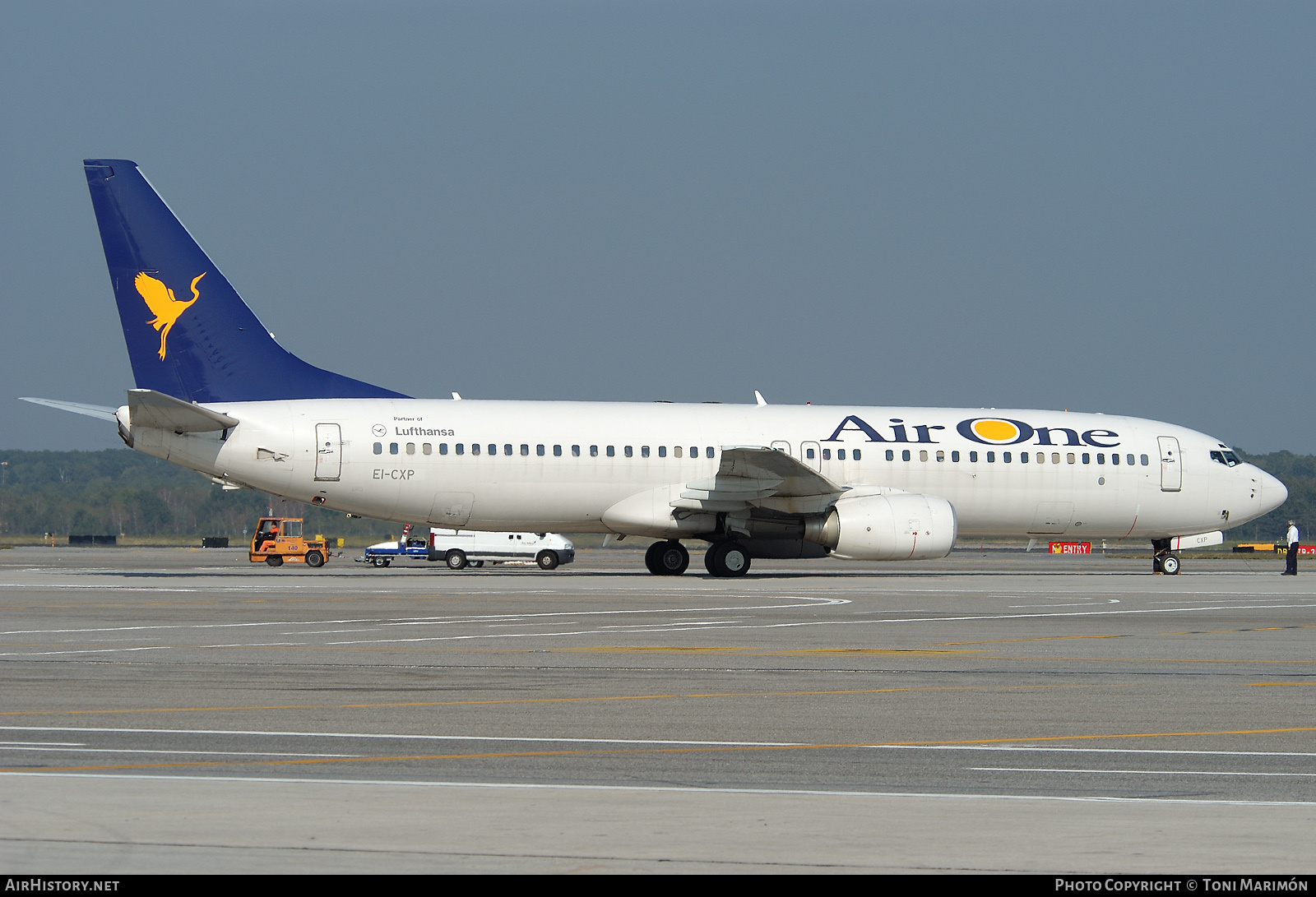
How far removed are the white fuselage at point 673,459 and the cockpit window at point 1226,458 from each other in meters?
0.15

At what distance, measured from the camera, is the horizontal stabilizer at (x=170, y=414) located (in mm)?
30250

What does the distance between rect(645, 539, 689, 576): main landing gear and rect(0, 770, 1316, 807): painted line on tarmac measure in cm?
2791

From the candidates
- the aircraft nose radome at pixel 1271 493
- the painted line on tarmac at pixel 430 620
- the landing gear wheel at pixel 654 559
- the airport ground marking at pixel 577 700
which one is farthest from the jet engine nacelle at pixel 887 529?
the airport ground marking at pixel 577 700

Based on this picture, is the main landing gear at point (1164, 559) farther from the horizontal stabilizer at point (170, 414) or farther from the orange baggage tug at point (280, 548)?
the orange baggage tug at point (280, 548)

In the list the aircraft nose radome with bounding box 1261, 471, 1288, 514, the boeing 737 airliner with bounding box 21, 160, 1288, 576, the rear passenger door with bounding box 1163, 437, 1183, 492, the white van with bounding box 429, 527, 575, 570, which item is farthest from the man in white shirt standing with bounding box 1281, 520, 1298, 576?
the white van with bounding box 429, 527, 575, 570

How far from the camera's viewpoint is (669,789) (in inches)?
320

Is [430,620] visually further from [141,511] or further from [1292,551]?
[141,511]

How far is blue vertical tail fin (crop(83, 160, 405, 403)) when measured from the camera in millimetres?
32000

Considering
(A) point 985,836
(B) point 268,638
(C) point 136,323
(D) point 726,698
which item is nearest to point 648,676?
(D) point 726,698

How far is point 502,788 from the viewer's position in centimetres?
804

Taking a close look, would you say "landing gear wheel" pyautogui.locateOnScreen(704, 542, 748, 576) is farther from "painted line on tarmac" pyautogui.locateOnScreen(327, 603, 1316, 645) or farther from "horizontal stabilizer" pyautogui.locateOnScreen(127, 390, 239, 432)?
"horizontal stabilizer" pyautogui.locateOnScreen(127, 390, 239, 432)

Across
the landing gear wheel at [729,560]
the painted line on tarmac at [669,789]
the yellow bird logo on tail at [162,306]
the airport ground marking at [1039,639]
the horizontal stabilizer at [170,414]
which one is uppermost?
the yellow bird logo on tail at [162,306]

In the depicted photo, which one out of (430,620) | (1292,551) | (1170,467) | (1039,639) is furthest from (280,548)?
(1039,639)

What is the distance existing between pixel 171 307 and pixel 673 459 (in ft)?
40.7
